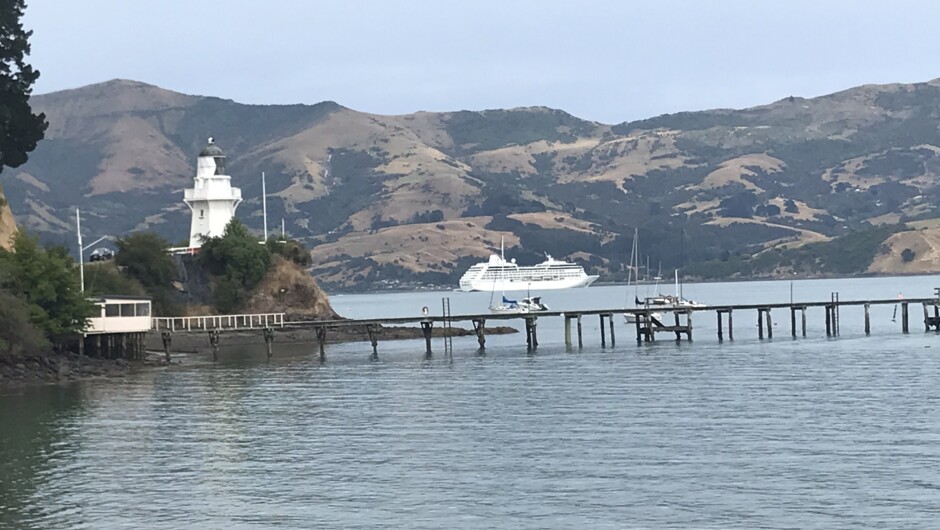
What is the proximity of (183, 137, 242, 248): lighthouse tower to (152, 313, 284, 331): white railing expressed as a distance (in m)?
14.6

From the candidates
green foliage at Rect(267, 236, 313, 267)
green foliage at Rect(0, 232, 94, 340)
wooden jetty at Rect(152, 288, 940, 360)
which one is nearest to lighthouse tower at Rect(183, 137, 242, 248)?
green foliage at Rect(267, 236, 313, 267)

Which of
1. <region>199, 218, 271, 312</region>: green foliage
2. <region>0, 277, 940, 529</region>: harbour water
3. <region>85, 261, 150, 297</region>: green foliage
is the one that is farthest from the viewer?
<region>199, 218, 271, 312</region>: green foliage

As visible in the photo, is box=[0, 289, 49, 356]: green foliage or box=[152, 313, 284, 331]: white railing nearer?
box=[0, 289, 49, 356]: green foliage

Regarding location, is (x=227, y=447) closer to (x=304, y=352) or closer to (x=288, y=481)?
(x=288, y=481)

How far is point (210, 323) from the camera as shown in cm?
10862

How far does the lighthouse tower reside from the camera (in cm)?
12875

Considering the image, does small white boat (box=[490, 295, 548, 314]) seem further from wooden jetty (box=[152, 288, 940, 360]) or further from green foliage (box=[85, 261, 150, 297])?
green foliage (box=[85, 261, 150, 297])

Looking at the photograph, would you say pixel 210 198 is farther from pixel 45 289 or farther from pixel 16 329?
pixel 16 329

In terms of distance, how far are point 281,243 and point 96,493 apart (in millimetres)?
94716

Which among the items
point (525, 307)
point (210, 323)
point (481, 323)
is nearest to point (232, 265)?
point (210, 323)

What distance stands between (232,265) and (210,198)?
261 inches

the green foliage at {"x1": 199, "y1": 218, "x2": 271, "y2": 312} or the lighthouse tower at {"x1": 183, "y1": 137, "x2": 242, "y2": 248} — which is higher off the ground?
the lighthouse tower at {"x1": 183, "y1": 137, "x2": 242, "y2": 248}

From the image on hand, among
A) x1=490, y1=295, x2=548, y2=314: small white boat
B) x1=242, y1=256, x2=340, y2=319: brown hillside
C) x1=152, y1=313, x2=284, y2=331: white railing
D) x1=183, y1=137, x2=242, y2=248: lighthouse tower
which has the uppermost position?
x1=183, y1=137, x2=242, y2=248: lighthouse tower

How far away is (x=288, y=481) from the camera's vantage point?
42469 mm
